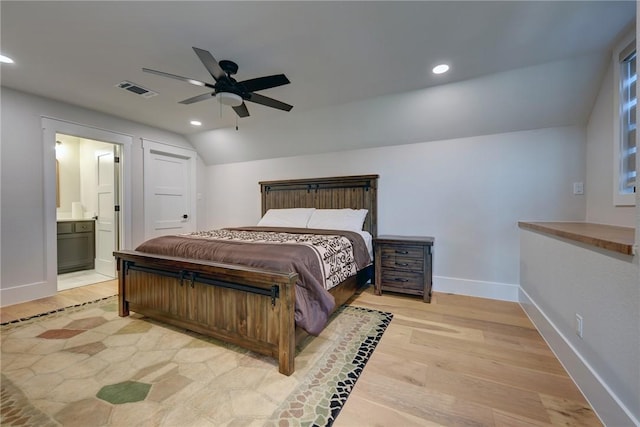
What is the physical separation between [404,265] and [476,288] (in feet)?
3.25

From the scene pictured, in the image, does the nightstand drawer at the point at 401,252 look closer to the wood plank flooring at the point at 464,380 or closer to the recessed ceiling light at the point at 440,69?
the wood plank flooring at the point at 464,380

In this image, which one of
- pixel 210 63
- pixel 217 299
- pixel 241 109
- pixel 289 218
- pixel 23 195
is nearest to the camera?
pixel 210 63

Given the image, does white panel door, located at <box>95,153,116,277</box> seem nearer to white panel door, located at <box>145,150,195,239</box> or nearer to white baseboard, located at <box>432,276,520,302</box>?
white panel door, located at <box>145,150,195,239</box>

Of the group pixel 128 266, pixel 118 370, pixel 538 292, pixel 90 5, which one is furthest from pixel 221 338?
pixel 538 292

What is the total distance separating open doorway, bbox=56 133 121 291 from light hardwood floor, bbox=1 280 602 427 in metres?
1.68

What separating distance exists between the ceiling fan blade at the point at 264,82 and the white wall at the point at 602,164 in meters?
2.87

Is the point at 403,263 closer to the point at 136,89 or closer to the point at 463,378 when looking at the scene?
the point at 463,378

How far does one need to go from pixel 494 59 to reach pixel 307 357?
2.97 metres

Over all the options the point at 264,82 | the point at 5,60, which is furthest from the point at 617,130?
the point at 5,60

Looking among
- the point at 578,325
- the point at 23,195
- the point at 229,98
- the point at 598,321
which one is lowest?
the point at 578,325

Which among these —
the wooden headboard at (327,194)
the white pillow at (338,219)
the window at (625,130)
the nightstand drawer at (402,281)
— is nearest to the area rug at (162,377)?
the nightstand drawer at (402,281)

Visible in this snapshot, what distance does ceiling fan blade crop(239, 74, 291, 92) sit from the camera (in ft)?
6.82

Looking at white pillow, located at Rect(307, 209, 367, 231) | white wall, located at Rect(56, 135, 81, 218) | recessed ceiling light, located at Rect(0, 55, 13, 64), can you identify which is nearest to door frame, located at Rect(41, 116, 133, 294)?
recessed ceiling light, located at Rect(0, 55, 13, 64)

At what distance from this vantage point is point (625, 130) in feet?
6.98
